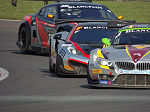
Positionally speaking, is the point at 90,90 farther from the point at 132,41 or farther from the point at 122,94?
the point at 132,41

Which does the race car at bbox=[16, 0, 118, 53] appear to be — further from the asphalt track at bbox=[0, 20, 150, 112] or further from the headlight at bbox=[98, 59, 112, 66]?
the headlight at bbox=[98, 59, 112, 66]

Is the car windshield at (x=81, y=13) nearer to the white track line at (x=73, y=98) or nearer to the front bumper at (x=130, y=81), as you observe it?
→ the front bumper at (x=130, y=81)

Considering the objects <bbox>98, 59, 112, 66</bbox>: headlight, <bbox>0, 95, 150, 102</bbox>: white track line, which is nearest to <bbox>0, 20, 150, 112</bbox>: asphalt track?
<bbox>0, 95, 150, 102</bbox>: white track line

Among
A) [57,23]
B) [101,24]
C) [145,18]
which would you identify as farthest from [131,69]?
[145,18]

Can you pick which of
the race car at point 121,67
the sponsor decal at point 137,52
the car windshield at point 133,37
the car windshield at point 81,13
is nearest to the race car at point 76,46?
the car windshield at point 133,37

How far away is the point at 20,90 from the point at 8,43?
12.6m

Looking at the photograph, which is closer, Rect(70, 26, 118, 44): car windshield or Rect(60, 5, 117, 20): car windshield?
Rect(70, 26, 118, 44): car windshield

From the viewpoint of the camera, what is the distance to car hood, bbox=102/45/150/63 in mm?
10344

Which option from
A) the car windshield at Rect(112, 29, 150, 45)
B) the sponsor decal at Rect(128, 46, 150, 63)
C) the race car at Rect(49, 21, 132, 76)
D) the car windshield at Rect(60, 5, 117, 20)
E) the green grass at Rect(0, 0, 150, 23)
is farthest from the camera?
the green grass at Rect(0, 0, 150, 23)

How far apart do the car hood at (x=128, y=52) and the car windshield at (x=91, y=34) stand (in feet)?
7.20

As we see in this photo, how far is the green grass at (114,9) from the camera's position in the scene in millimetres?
32906

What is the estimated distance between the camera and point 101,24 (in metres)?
14.0

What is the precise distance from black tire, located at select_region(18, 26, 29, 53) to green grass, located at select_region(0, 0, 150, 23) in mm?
13144

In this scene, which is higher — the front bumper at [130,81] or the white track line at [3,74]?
the front bumper at [130,81]
